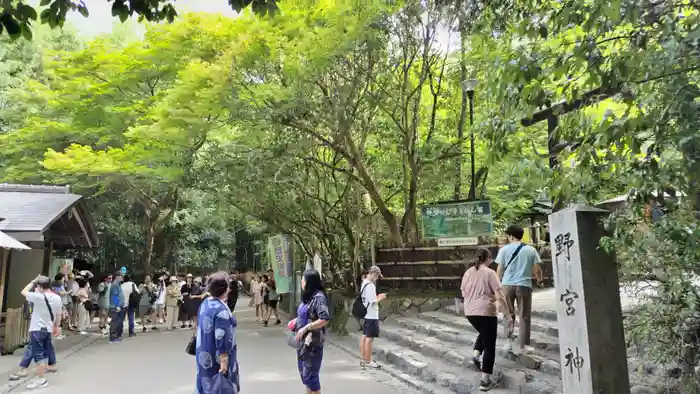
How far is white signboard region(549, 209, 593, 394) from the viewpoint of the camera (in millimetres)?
5133

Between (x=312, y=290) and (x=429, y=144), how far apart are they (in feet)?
29.1

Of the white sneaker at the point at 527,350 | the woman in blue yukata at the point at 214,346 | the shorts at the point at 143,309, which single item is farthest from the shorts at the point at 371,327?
the shorts at the point at 143,309

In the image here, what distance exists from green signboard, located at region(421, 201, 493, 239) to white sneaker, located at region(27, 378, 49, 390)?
8420 millimetres

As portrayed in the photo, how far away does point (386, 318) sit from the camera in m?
13.5

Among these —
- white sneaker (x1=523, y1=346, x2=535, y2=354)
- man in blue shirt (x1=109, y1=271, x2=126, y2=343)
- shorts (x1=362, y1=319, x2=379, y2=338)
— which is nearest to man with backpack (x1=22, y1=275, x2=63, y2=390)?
shorts (x1=362, y1=319, x2=379, y2=338)

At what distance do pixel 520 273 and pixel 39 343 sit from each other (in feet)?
23.9

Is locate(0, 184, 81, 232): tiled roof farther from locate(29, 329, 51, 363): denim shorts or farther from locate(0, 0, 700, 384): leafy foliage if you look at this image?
locate(29, 329, 51, 363): denim shorts

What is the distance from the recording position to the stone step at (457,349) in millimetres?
6961

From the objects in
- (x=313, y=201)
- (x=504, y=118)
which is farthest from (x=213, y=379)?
(x=313, y=201)

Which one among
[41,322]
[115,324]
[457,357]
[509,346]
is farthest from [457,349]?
[115,324]

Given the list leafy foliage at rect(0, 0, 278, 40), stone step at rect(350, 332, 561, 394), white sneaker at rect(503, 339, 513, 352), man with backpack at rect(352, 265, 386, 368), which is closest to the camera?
leafy foliage at rect(0, 0, 278, 40)

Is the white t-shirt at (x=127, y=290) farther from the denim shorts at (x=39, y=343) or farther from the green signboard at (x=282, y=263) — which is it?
the denim shorts at (x=39, y=343)

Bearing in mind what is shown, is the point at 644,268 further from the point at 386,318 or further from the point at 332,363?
the point at 386,318

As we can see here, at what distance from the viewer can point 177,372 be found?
9289 mm
